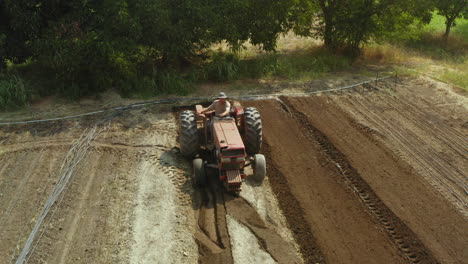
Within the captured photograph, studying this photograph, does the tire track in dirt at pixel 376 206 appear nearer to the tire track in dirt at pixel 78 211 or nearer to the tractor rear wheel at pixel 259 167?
the tractor rear wheel at pixel 259 167

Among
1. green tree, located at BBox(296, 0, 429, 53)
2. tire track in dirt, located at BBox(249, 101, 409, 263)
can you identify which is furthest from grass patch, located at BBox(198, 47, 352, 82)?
tire track in dirt, located at BBox(249, 101, 409, 263)

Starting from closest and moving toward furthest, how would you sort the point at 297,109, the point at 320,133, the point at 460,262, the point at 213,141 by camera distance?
the point at 460,262 → the point at 213,141 → the point at 320,133 → the point at 297,109

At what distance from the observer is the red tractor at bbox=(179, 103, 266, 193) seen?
8.91 meters

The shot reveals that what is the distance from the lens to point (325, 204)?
889cm

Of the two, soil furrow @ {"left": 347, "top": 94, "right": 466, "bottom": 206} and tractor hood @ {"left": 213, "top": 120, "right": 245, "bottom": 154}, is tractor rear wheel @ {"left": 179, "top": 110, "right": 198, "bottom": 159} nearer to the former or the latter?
tractor hood @ {"left": 213, "top": 120, "right": 245, "bottom": 154}

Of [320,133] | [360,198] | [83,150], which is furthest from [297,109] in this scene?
[83,150]

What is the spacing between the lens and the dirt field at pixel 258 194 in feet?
25.5

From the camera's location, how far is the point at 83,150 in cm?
1093

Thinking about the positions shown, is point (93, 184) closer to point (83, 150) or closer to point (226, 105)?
point (83, 150)

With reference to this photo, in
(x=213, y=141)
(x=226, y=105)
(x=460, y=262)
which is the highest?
(x=226, y=105)

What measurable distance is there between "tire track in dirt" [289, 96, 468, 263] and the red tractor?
2.42 metres

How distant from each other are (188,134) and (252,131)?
1.49 meters

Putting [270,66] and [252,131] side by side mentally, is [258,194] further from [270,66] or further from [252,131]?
[270,66]

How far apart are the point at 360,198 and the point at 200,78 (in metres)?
8.37
